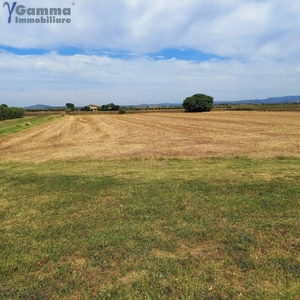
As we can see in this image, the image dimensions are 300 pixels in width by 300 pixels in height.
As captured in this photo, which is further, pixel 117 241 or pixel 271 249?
pixel 117 241

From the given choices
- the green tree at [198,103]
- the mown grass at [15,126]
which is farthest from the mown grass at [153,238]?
the green tree at [198,103]

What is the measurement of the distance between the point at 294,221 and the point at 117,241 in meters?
3.20

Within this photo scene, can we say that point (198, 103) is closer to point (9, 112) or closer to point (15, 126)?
point (9, 112)

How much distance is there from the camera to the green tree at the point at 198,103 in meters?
79.6

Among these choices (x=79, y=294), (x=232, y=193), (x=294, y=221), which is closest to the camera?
(x=79, y=294)

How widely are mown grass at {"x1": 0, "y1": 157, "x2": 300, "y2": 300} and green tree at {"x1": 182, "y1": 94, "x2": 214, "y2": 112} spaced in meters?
74.7

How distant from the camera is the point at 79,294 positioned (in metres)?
2.96

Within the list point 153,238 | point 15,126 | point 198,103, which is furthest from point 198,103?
point 153,238

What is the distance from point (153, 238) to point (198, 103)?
3099 inches

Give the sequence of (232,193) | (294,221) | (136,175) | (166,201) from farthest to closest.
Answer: (136,175) < (232,193) < (166,201) < (294,221)

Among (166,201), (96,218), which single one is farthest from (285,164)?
(96,218)

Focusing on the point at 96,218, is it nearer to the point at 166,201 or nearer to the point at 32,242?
the point at 32,242

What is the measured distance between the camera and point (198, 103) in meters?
79.5

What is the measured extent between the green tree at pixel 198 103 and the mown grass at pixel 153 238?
74.7 m
